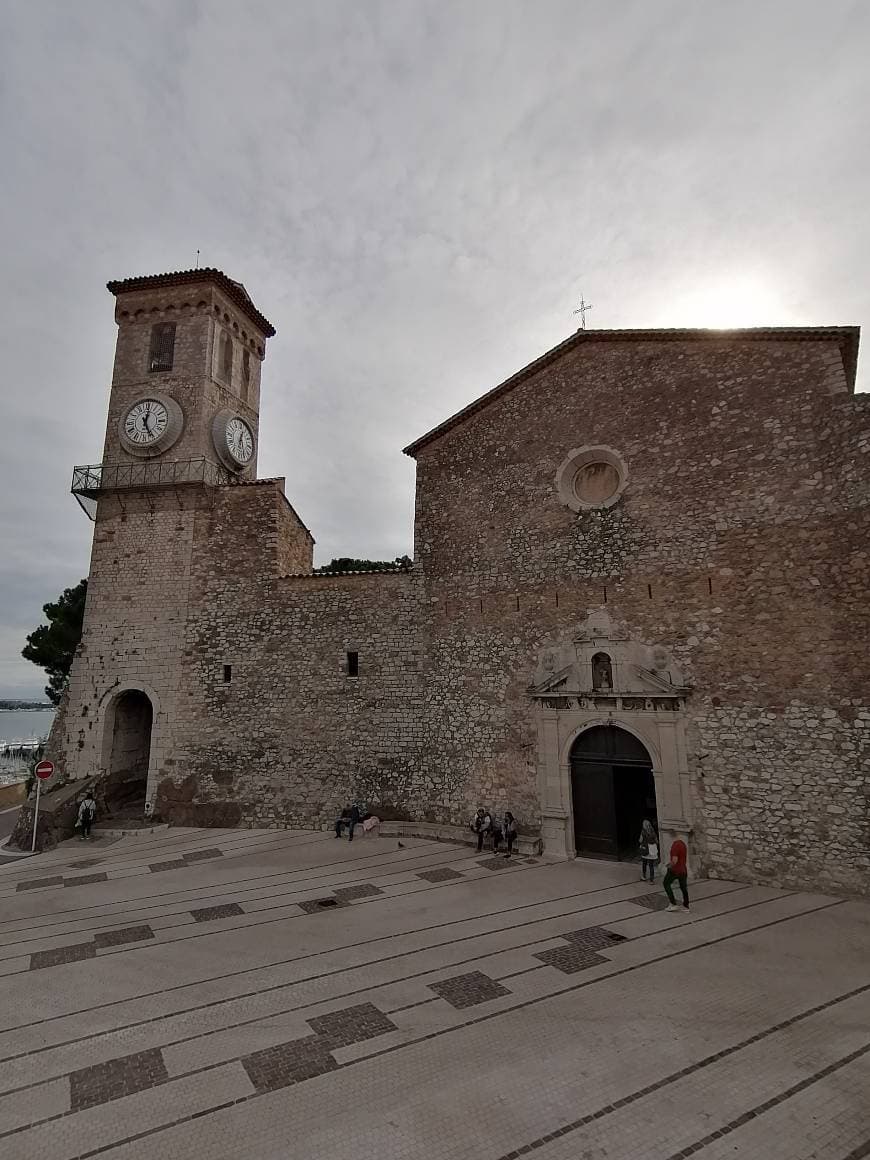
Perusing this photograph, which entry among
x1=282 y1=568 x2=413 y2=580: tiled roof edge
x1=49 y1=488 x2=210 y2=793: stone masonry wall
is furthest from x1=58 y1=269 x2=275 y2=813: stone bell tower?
x1=282 y1=568 x2=413 y2=580: tiled roof edge

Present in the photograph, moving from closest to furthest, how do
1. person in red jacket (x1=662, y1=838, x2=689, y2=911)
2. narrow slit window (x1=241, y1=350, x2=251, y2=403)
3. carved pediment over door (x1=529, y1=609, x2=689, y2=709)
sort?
person in red jacket (x1=662, y1=838, x2=689, y2=911) → carved pediment over door (x1=529, y1=609, x2=689, y2=709) → narrow slit window (x1=241, y1=350, x2=251, y2=403)

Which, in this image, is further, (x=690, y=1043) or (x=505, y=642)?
(x=505, y=642)

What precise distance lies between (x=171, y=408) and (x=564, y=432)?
11.8m

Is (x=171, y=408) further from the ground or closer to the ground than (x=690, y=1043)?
further from the ground

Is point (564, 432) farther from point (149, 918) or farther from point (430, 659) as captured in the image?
point (149, 918)

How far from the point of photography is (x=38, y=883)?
10.7 meters

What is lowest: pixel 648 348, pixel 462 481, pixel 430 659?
pixel 430 659

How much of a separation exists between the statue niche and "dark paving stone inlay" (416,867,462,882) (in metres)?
4.56

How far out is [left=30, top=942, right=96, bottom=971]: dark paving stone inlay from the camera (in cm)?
729

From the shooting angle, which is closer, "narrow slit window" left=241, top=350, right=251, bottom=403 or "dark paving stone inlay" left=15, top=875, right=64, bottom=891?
"dark paving stone inlay" left=15, top=875, right=64, bottom=891

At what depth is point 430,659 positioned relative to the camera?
546 inches

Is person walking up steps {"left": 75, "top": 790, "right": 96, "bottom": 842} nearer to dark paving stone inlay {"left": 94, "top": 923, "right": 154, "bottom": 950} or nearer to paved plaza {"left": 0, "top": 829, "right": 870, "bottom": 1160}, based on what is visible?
paved plaza {"left": 0, "top": 829, "right": 870, "bottom": 1160}

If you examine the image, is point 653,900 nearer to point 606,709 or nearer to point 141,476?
point 606,709

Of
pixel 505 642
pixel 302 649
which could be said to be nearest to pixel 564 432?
pixel 505 642
